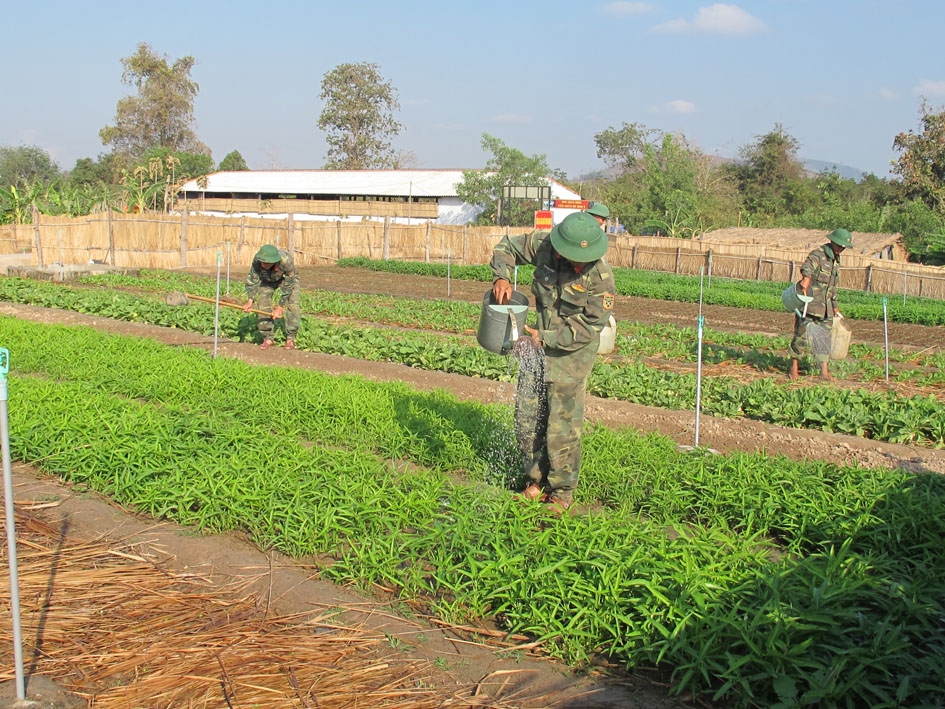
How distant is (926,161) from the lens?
132ft

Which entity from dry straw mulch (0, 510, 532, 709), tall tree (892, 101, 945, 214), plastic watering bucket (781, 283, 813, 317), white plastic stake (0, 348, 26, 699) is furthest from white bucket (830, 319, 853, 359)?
tall tree (892, 101, 945, 214)

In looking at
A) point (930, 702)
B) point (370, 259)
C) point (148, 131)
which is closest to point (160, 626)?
point (930, 702)

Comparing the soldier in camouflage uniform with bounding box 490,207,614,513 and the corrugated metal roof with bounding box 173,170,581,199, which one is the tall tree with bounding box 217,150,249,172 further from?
the soldier in camouflage uniform with bounding box 490,207,614,513

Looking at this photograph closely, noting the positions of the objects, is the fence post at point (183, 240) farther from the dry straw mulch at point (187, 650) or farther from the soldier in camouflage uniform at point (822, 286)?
the dry straw mulch at point (187, 650)

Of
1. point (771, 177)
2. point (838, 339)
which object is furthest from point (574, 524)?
point (771, 177)

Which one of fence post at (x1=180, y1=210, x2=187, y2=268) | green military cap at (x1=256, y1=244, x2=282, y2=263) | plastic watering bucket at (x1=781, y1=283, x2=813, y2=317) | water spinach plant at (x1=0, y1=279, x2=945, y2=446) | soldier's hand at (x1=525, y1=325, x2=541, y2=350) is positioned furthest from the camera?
fence post at (x1=180, y1=210, x2=187, y2=268)

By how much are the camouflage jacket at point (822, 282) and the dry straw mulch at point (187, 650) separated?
8044mm

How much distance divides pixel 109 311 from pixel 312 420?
898 centimetres

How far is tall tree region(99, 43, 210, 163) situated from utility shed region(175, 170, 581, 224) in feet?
15.5

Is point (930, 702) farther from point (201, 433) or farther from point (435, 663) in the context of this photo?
point (201, 433)

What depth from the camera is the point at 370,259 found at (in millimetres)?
31250

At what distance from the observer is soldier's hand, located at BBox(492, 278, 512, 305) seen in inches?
209

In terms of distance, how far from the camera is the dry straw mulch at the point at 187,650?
10.7ft

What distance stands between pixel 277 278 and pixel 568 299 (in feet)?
22.3
